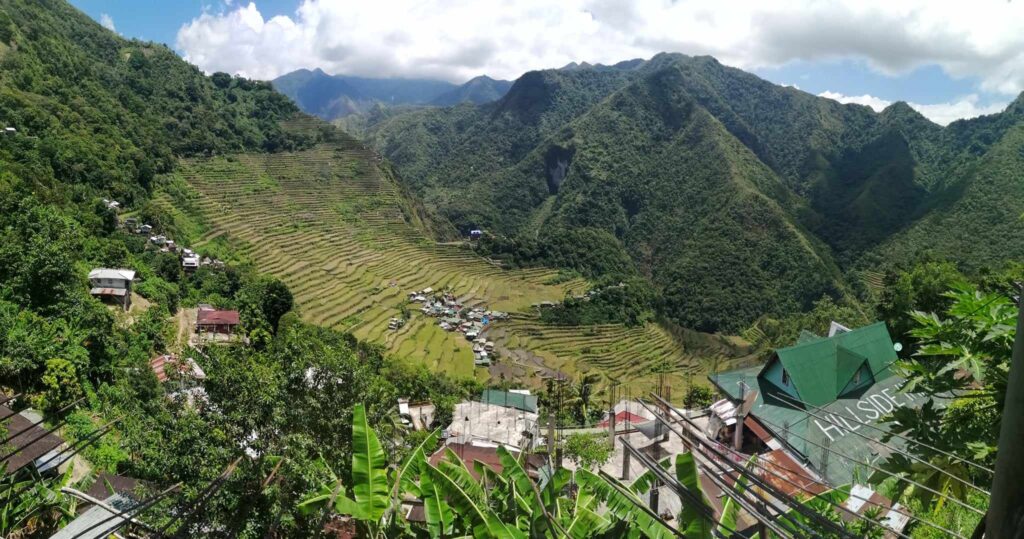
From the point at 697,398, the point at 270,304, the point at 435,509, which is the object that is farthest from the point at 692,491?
the point at 270,304

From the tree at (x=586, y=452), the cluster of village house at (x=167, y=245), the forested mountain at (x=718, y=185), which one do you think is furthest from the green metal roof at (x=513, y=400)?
the forested mountain at (x=718, y=185)

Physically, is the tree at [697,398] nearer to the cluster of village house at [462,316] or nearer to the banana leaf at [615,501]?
the cluster of village house at [462,316]

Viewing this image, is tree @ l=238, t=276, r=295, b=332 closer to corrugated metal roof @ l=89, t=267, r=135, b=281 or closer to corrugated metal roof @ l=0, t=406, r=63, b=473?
corrugated metal roof @ l=89, t=267, r=135, b=281

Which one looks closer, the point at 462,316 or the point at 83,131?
the point at 83,131

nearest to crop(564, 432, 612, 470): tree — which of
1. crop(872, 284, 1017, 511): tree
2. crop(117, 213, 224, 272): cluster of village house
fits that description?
crop(872, 284, 1017, 511): tree

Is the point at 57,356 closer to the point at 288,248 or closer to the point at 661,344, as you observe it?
the point at 288,248

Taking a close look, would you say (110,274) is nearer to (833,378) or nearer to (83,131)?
(83,131)

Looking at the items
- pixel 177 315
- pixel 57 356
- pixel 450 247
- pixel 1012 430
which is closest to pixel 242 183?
pixel 450 247
